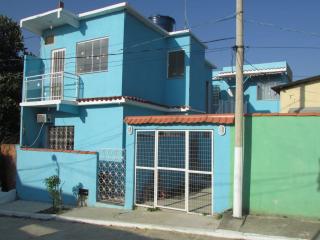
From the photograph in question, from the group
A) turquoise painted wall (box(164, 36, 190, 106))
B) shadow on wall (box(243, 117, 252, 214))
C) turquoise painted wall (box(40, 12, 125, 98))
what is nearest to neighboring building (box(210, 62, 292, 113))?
turquoise painted wall (box(164, 36, 190, 106))

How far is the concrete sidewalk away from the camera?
306 inches

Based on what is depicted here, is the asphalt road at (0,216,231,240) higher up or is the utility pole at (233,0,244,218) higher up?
the utility pole at (233,0,244,218)

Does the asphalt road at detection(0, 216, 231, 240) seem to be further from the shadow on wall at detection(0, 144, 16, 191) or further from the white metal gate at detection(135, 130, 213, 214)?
the shadow on wall at detection(0, 144, 16, 191)

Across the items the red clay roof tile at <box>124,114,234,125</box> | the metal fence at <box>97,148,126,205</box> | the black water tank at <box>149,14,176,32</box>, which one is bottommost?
the metal fence at <box>97,148,126,205</box>

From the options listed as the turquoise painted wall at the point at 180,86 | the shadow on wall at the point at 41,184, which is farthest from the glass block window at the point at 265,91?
the shadow on wall at the point at 41,184

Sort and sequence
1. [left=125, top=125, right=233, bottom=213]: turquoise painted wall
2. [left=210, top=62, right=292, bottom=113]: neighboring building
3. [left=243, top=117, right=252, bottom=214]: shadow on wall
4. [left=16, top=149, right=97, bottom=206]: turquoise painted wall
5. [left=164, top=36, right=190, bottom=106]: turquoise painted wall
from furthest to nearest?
1. [left=210, top=62, right=292, bottom=113]: neighboring building
2. [left=164, top=36, right=190, bottom=106]: turquoise painted wall
3. [left=16, top=149, right=97, bottom=206]: turquoise painted wall
4. [left=125, top=125, right=233, bottom=213]: turquoise painted wall
5. [left=243, top=117, right=252, bottom=214]: shadow on wall

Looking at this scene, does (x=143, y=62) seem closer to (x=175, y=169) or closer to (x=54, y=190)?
(x=175, y=169)

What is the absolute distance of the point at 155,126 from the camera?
34.4 ft

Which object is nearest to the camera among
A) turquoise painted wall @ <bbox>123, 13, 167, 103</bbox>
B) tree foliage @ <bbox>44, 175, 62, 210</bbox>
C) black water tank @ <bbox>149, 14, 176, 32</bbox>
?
tree foliage @ <bbox>44, 175, 62, 210</bbox>

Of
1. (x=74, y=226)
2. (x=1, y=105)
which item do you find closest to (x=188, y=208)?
(x=74, y=226)

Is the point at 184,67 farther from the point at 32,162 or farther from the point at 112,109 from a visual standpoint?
the point at 32,162

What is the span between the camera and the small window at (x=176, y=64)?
1568 centimetres

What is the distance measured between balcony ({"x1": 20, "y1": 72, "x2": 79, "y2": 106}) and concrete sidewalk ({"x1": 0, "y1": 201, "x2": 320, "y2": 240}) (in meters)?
4.57

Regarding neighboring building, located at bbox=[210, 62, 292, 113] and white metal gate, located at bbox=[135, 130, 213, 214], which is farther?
neighboring building, located at bbox=[210, 62, 292, 113]
